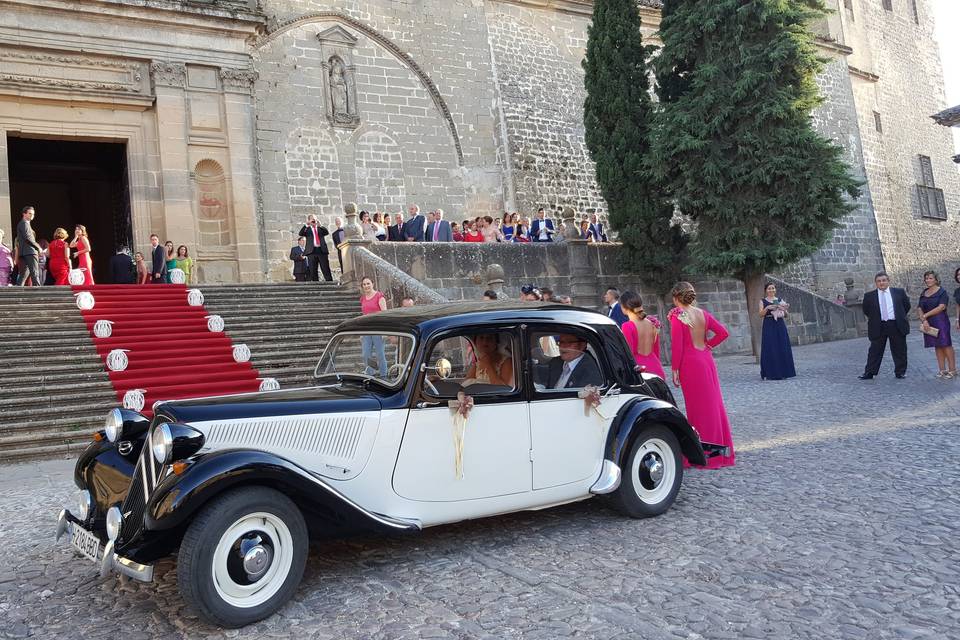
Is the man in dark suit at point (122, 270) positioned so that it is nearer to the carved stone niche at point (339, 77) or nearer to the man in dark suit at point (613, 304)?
the carved stone niche at point (339, 77)

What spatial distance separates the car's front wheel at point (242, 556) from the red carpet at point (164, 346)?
6607 mm

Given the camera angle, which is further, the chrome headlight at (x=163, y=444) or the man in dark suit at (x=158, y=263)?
the man in dark suit at (x=158, y=263)

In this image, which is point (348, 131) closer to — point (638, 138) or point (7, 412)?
point (638, 138)

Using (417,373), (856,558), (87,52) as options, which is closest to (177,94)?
(87,52)

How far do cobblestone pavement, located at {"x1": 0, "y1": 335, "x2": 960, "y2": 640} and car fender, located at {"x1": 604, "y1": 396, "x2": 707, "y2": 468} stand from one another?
38 cm

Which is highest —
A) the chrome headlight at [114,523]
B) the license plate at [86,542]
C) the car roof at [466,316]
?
the car roof at [466,316]

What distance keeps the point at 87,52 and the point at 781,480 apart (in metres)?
17.4

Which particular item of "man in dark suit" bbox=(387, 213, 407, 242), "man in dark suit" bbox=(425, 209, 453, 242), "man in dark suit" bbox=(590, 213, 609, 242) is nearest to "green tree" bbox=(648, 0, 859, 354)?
"man in dark suit" bbox=(590, 213, 609, 242)

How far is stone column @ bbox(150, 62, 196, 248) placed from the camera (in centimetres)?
1741

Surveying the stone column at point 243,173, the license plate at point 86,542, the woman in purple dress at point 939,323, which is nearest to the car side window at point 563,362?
the license plate at point 86,542

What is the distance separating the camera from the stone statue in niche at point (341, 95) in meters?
20.1

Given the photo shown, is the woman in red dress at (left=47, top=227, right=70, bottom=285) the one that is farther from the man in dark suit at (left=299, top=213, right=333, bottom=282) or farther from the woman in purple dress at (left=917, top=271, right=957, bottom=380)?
the woman in purple dress at (left=917, top=271, right=957, bottom=380)

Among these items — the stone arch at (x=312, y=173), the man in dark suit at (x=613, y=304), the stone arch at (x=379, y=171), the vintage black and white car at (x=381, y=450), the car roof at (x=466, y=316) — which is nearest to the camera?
the vintage black and white car at (x=381, y=450)

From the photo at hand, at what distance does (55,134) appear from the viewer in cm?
1688
